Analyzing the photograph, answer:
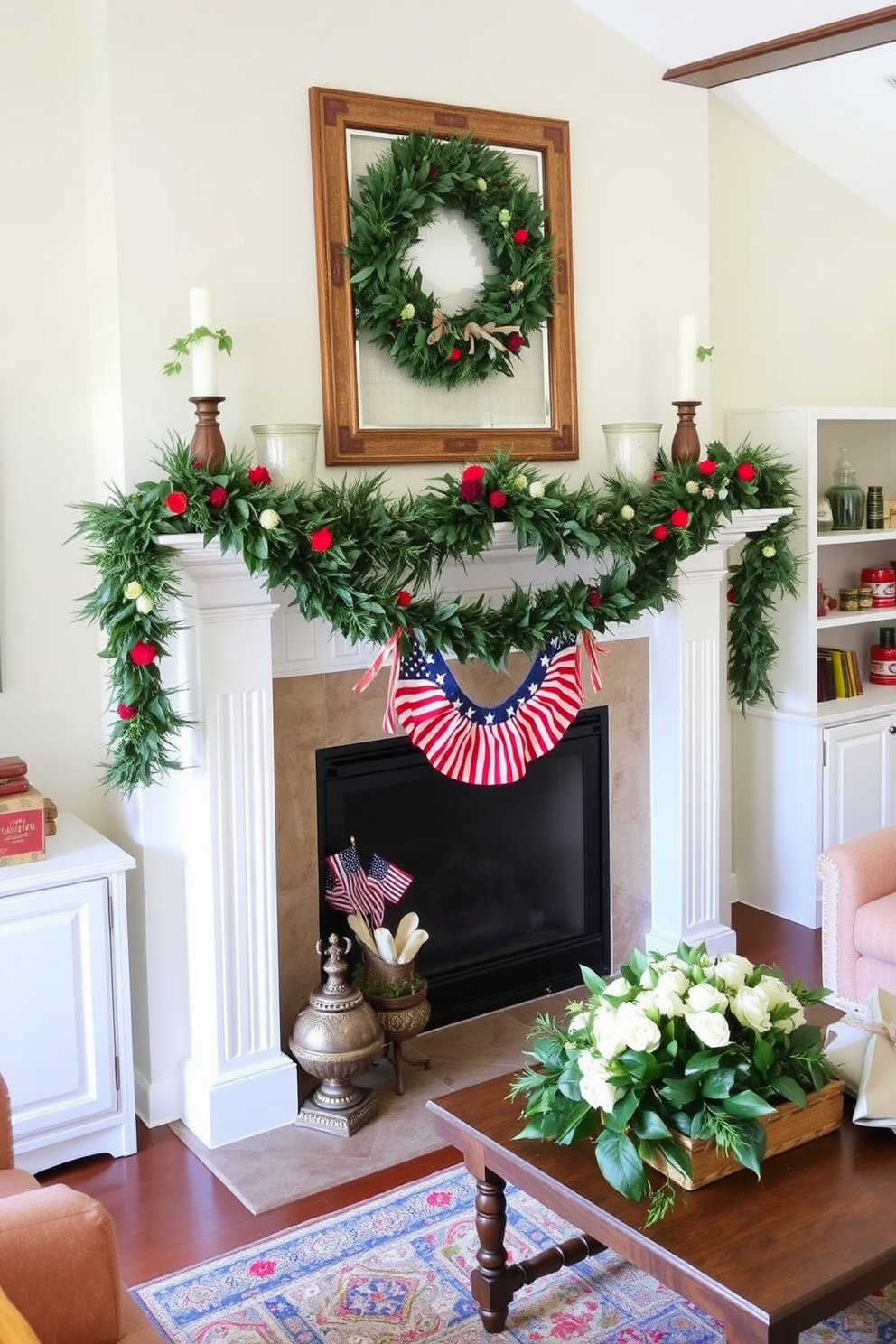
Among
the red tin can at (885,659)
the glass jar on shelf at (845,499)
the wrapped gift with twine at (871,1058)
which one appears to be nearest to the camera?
the wrapped gift with twine at (871,1058)

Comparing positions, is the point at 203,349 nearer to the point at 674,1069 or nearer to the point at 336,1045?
the point at 336,1045

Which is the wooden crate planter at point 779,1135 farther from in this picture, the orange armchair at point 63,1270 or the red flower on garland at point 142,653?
the red flower on garland at point 142,653

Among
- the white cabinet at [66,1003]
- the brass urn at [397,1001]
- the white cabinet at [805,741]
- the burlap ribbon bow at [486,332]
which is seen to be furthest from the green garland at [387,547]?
the brass urn at [397,1001]

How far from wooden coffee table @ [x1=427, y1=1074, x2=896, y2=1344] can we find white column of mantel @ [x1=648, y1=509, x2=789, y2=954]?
1698 mm

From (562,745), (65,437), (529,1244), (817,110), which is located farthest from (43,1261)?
(817,110)

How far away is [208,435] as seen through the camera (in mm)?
3027

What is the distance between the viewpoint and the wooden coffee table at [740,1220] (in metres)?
1.93

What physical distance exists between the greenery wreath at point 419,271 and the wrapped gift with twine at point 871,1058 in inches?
73.3

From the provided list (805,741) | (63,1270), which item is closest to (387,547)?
(63,1270)

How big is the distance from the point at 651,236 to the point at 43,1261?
3131 mm

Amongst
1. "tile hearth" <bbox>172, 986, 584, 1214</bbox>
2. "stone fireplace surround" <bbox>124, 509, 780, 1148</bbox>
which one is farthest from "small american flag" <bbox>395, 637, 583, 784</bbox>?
"tile hearth" <bbox>172, 986, 584, 1214</bbox>

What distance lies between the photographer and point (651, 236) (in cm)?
388

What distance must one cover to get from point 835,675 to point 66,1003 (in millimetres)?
2881

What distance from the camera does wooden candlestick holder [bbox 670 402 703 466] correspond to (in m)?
3.73
